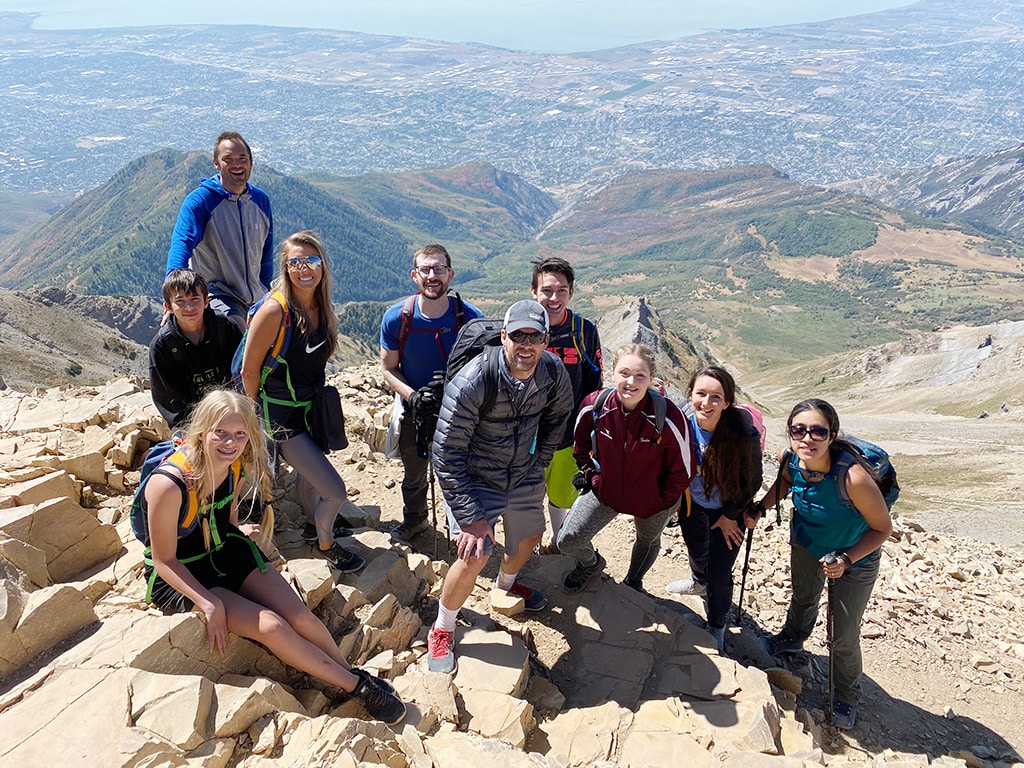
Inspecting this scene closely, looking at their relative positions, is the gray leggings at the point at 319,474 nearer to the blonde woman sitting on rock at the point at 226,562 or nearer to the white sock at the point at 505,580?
the blonde woman sitting on rock at the point at 226,562

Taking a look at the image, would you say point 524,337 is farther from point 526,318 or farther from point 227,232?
point 227,232

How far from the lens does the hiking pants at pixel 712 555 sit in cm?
729

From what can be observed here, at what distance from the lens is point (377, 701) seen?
5426mm

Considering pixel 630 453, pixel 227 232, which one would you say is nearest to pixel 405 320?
pixel 227 232

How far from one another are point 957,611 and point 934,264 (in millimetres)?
224950

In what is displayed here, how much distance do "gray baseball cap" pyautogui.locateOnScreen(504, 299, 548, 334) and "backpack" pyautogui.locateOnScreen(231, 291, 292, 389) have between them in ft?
7.21

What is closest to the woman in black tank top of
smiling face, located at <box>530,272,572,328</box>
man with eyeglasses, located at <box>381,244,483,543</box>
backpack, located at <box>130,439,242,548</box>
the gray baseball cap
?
man with eyeglasses, located at <box>381,244,483,543</box>

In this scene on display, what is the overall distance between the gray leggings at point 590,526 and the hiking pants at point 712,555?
27cm

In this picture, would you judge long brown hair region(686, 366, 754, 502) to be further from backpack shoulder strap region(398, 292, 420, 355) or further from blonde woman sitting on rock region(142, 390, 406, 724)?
blonde woman sitting on rock region(142, 390, 406, 724)

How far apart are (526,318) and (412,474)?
11.7 ft

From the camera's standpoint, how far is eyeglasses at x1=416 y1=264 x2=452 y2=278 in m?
6.93

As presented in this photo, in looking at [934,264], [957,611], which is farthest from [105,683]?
[934,264]

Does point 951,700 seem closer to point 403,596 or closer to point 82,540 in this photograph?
point 403,596

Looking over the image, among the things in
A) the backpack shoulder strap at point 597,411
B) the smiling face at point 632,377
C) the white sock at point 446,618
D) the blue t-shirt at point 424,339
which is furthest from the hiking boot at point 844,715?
the blue t-shirt at point 424,339
